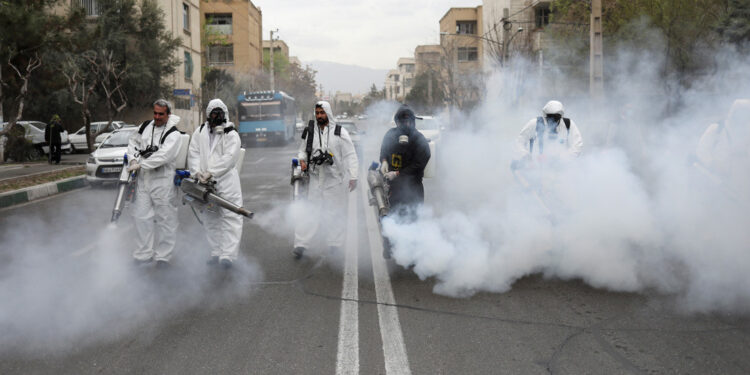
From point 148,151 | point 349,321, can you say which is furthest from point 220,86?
point 349,321

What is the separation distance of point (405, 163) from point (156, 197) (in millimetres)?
2522

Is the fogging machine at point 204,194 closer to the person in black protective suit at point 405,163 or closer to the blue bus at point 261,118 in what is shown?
the person in black protective suit at point 405,163

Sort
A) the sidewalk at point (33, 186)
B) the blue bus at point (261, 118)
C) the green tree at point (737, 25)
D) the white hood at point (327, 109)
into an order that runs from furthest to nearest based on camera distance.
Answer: the blue bus at point (261, 118) → the sidewalk at point (33, 186) → the green tree at point (737, 25) → the white hood at point (327, 109)

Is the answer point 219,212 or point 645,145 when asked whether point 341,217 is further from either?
point 645,145

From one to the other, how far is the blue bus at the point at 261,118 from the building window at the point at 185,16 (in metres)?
9.83

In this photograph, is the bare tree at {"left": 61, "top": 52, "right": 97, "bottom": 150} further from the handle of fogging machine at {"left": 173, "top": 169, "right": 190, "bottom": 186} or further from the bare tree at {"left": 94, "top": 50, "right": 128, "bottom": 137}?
the handle of fogging machine at {"left": 173, "top": 169, "right": 190, "bottom": 186}

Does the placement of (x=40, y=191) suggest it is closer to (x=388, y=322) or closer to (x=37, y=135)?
(x=388, y=322)

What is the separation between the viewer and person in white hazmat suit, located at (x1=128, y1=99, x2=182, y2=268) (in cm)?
662

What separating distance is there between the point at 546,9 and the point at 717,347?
4447 centimetres

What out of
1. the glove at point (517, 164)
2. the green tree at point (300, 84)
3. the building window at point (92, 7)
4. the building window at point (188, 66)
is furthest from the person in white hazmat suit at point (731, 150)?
the green tree at point (300, 84)

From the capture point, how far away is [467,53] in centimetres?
6153

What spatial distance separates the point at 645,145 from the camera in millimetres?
8172

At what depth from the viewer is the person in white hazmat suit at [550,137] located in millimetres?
6941

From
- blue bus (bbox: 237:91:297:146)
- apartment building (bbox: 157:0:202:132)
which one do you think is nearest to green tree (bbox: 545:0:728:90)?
blue bus (bbox: 237:91:297:146)
